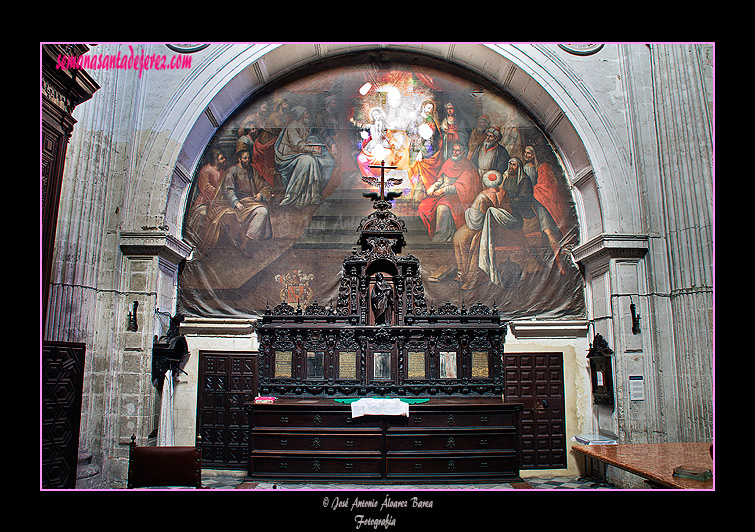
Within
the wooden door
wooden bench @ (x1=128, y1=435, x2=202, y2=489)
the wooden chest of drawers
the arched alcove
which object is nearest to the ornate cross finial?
the arched alcove

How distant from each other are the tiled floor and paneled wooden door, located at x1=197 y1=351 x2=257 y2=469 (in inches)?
12.8

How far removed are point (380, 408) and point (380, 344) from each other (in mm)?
1205

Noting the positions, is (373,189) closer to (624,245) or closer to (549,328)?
(549,328)

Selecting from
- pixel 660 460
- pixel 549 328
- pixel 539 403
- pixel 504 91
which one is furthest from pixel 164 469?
pixel 504 91

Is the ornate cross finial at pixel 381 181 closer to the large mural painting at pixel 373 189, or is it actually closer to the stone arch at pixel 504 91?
the large mural painting at pixel 373 189

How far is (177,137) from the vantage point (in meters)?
7.81

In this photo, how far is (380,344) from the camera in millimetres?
8047

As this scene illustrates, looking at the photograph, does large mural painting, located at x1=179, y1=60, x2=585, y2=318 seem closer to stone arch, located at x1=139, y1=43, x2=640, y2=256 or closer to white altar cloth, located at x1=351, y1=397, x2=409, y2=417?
stone arch, located at x1=139, y1=43, x2=640, y2=256

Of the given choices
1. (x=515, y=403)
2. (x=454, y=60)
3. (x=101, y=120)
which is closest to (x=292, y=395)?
(x=515, y=403)

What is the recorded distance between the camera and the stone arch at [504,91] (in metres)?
7.73

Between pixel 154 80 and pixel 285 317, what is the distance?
14.1 feet

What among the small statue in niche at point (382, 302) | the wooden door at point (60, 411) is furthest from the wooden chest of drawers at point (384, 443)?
the wooden door at point (60, 411)

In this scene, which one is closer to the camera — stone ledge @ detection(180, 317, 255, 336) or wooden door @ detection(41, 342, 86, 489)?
wooden door @ detection(41, 342, 86, 489)

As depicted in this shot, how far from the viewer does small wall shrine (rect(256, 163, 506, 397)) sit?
791 centimetres
